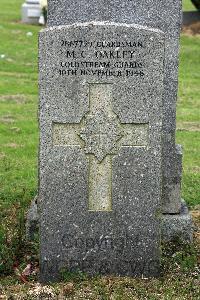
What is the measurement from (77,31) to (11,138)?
5.30m

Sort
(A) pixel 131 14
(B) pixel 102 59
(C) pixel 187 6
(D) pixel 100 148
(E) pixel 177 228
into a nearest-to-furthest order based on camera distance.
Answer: (B) pixel 102 59 → (D) pixel 100 148 → (A) pixel 131 14 → (E) pixel 177 228 → (C) pixel 187 6

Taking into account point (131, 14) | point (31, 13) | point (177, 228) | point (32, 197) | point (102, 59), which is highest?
point (31, 13)

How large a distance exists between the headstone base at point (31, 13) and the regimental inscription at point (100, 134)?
60.5 ft

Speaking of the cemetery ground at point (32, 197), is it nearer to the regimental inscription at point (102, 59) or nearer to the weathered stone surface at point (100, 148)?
the weathered stone surface at point (100, 148)

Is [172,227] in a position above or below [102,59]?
below

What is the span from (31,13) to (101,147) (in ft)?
60.7

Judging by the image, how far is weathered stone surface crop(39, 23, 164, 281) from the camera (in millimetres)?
5301

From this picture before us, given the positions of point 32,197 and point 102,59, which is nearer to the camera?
point 102,59

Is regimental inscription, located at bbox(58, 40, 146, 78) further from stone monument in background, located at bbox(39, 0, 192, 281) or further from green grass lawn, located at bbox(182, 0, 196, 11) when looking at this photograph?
green grass lawn, located at bbox(182, 0, 196, 11)

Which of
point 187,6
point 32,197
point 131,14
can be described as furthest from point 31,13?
point 131,14

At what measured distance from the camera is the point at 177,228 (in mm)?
6492

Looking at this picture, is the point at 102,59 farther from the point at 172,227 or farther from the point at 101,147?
the point at 172,227

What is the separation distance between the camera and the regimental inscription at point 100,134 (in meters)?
5.37

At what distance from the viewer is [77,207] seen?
5.50 meters
